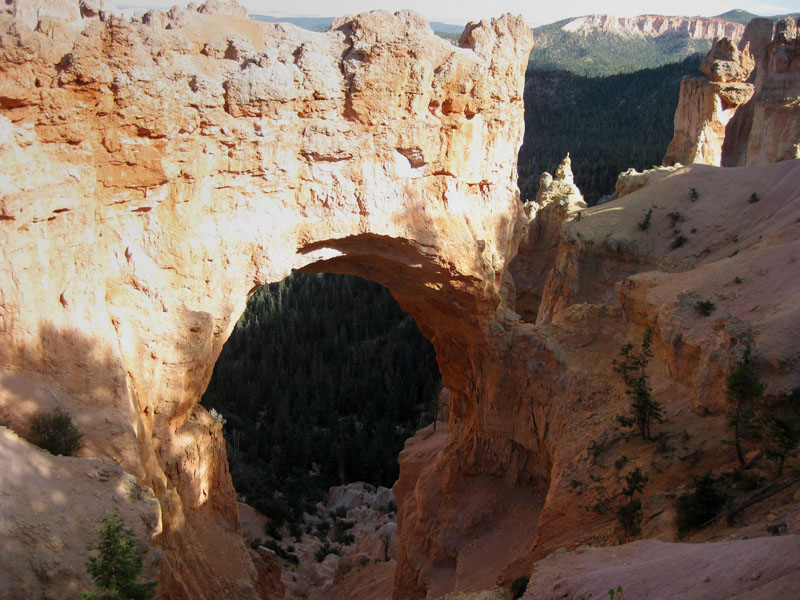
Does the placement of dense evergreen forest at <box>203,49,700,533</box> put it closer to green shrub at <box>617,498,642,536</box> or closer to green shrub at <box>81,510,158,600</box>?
green shrub at <box>617,498,642,536</box>

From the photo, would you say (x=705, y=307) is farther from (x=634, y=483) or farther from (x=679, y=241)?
(x=679, y=241)

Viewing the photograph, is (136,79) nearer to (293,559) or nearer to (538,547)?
(538,547)

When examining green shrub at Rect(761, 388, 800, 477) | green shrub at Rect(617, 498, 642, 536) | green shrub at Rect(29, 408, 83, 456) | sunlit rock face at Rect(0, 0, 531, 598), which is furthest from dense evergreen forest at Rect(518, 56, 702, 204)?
green shrub at Rect(29, 408, 83, 456)

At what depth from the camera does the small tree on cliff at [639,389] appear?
1079 centimetres

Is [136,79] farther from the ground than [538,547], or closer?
farther from the ground

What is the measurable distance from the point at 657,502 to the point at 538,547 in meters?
2.04

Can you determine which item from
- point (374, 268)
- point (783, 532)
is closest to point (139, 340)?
point (374, 268)

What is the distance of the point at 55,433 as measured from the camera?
784cm

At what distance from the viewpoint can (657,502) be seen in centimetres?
947

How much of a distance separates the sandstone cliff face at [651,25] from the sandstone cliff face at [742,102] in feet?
325

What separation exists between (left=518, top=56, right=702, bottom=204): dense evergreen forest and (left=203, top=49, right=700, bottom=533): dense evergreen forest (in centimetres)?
38

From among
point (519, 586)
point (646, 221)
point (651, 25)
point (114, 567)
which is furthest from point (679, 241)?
point (651, 25)

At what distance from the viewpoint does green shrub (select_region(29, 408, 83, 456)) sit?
7766mm

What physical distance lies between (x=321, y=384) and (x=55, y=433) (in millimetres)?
27871
